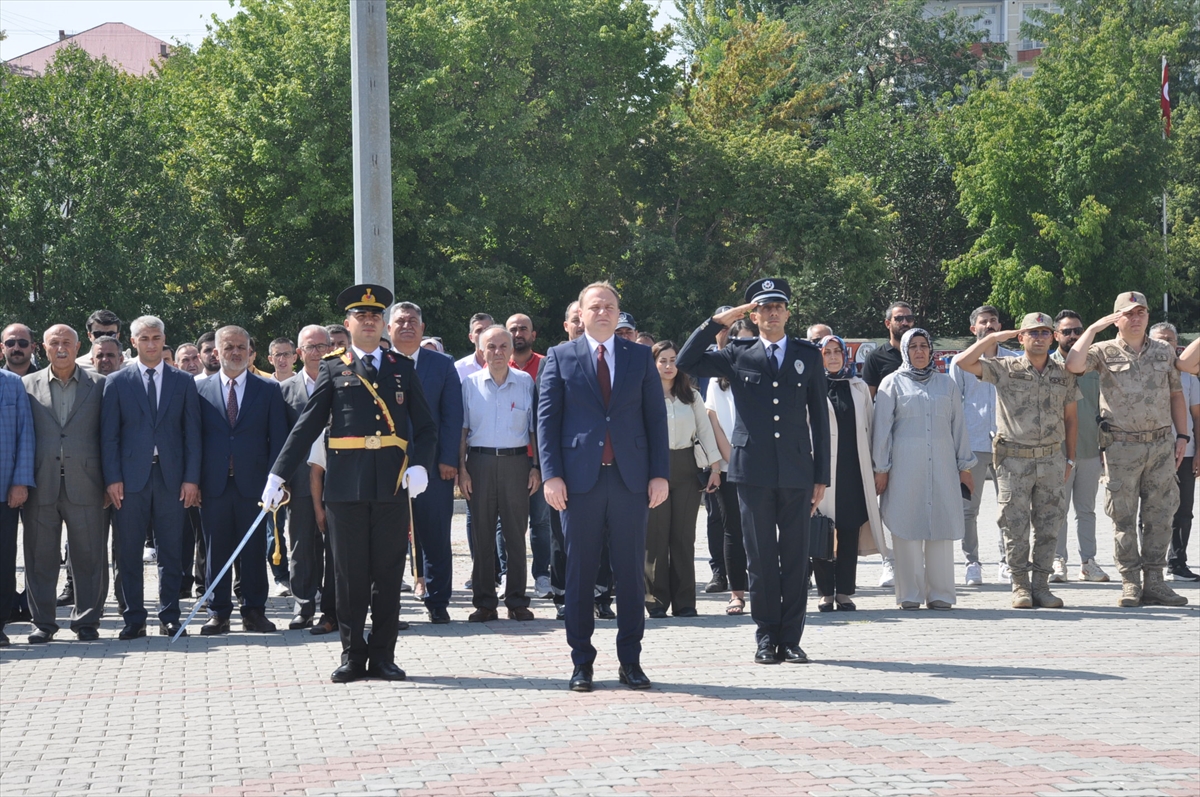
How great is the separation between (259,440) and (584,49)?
36.2 meters

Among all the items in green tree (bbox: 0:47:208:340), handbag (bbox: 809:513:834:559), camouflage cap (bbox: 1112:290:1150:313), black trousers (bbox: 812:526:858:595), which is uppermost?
green tree (bbox: 0:47:208:340)

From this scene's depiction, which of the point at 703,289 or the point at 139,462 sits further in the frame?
the point at 703,289

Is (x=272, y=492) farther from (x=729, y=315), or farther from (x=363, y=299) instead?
(x=729, y=315)

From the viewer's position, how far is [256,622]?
10188mm

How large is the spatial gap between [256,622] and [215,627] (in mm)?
285

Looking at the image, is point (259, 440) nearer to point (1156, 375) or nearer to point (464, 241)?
point (1156, 375)

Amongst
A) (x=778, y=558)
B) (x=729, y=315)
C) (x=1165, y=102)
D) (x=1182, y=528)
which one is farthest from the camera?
(x=1165, y=102)

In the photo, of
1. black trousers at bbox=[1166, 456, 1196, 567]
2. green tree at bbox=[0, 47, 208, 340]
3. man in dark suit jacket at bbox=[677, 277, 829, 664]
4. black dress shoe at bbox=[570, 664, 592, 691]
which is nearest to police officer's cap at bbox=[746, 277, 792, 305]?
man in dark suit jacket at bbox=[677, 277, 829, 664]

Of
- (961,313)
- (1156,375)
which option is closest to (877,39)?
(961,313)

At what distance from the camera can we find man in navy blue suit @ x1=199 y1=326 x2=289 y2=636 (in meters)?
10.2

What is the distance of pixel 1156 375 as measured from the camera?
1139 cm

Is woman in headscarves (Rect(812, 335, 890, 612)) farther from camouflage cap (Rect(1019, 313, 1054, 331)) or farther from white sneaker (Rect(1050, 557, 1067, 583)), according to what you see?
white sneaker (Rect(1050, 557, 1067, 583))

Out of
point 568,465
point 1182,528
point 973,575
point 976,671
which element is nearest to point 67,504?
point 568,465

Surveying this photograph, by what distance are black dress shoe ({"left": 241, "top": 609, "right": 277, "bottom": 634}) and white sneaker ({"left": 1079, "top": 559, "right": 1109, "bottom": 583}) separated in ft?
23.1
